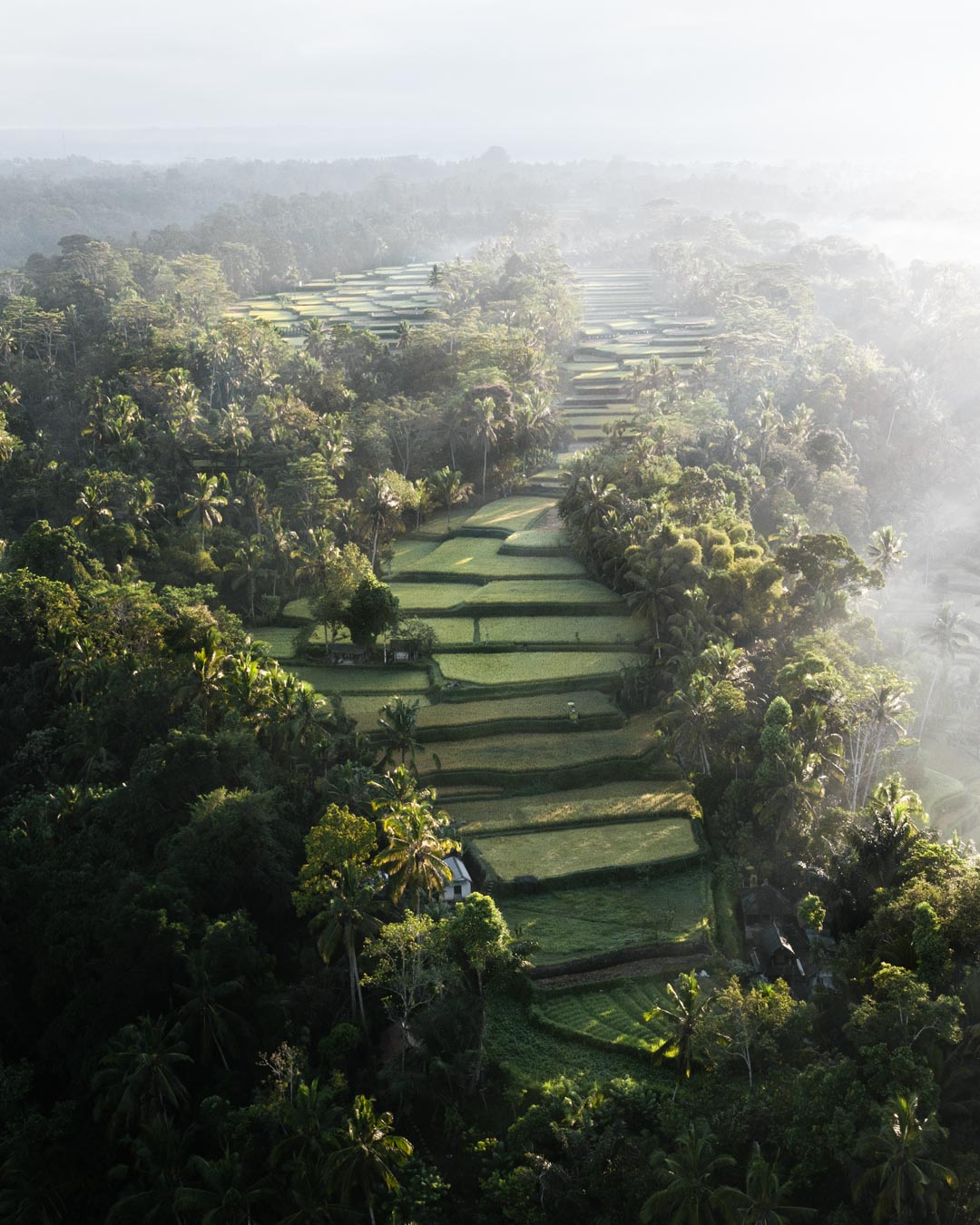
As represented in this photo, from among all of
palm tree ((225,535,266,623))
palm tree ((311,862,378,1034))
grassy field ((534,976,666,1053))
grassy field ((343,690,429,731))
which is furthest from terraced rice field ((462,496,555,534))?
palm tree ((311,862,378,1034))

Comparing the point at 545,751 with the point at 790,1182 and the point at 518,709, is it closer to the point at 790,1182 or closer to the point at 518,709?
the point at 518,709

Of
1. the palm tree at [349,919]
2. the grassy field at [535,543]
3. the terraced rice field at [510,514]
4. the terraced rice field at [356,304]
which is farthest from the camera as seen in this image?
the terraced rice field at [356,304]

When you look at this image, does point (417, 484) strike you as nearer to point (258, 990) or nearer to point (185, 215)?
point (258, 990)

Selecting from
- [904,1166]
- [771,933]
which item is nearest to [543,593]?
[771,933]

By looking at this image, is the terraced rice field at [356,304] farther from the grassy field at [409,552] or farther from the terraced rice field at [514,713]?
the terraced rice field at [514,713]

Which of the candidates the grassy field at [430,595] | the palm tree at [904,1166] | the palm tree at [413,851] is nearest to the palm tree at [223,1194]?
the palm tree at [413,851]

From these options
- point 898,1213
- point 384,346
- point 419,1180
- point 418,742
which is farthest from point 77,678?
point 384,346

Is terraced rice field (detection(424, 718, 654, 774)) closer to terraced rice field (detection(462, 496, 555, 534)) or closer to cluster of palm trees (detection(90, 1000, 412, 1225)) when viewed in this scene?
cluster of palm trees (detection(90, 1000, 412, 1225))
